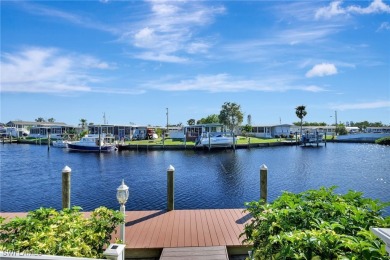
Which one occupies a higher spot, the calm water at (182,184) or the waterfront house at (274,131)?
the waterfront house at (274,131)

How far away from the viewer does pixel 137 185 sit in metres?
20.1

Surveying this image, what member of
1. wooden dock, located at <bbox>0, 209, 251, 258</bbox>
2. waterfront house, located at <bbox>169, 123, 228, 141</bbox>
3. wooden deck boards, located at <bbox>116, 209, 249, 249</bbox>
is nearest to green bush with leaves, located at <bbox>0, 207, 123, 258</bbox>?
wooden dock, located at <bbox>0, 209, 251, 258</bbox>

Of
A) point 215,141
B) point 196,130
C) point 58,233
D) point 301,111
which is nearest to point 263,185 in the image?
point 58,233

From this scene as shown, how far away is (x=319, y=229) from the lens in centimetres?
321

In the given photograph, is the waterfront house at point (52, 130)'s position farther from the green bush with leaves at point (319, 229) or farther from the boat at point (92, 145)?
the green bush with leaves at point (319, 229)

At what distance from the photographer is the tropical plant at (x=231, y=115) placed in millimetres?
75562

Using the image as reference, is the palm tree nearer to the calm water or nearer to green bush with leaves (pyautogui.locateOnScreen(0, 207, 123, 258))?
the calm water

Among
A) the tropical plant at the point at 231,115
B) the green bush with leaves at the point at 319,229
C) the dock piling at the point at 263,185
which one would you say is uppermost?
the tropical plant at the point at 231,115

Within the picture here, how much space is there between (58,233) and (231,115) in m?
Result: 73.5

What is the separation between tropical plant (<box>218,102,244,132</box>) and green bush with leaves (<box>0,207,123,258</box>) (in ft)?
237

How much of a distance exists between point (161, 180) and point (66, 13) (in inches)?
598

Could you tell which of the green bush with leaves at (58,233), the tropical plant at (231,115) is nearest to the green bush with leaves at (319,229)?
the green bush with leaves at (58,233)

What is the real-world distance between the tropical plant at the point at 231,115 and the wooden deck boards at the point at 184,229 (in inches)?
2676

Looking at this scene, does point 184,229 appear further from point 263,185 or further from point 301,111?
point 301,111
